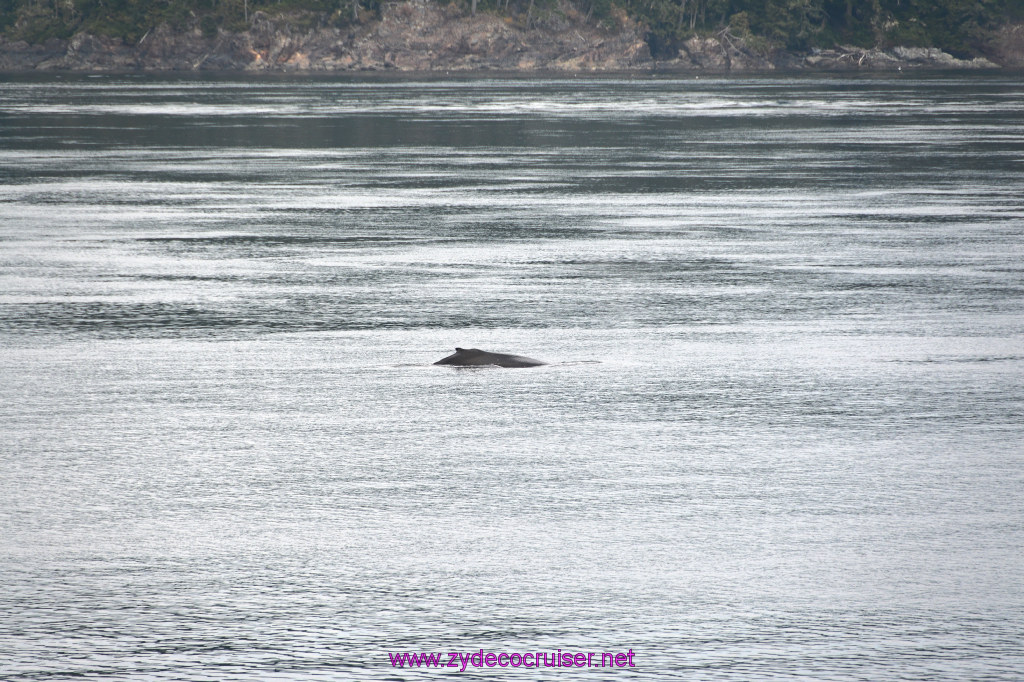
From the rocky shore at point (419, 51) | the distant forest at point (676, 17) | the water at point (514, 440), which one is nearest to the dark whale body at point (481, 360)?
the water at point (514, 440)

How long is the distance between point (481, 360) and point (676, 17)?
134m

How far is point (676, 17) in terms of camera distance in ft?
463

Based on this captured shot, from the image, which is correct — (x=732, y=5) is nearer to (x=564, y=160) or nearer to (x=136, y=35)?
(x=136, y=35)

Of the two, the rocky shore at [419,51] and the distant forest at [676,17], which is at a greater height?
the distant forest at [676,17]

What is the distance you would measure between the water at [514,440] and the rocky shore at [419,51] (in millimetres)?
116815

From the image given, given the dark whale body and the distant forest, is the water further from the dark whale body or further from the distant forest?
the distant forest

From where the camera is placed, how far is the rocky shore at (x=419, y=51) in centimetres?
13762

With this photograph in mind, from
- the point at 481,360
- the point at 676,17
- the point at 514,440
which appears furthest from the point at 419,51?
the point at 514,440

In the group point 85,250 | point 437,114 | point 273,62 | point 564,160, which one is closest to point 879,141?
point 564,160

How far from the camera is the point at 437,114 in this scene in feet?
185

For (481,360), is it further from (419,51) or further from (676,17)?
(676,17)

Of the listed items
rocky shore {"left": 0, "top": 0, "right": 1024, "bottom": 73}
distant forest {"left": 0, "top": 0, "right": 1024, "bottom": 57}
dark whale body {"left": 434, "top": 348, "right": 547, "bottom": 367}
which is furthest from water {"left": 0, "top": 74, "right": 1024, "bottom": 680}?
distant forest {"left": 0, "top": 0, "right": 1024, "bottom": 57}

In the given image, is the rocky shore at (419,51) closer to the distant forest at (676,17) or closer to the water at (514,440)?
the distant forest at (676,17)

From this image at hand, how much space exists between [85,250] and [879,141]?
25367 millimetres
